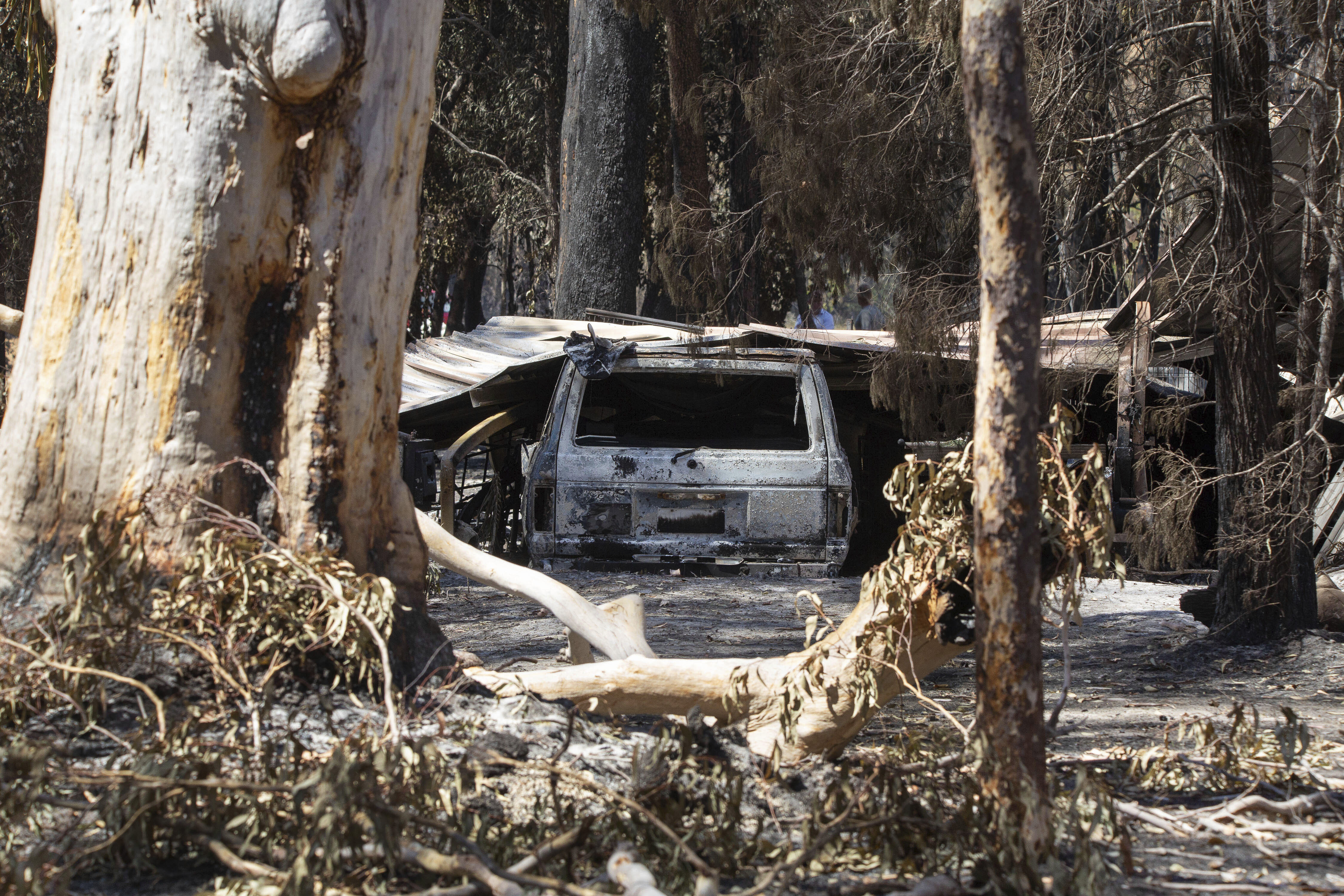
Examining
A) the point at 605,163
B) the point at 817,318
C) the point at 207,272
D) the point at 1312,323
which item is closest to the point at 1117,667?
the point at 1312,323

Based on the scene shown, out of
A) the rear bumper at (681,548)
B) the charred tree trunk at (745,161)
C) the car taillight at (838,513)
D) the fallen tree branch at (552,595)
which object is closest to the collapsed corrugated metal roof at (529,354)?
the car taillight at (838,513)

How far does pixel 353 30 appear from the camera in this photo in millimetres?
3170

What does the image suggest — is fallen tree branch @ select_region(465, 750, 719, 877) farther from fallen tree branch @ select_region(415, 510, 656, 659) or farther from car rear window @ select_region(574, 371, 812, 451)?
car rear window @ select_region(574, 371, 812, 451)

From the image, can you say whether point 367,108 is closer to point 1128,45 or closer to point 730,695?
point 730,695

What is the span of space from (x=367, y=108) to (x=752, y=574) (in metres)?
4.62

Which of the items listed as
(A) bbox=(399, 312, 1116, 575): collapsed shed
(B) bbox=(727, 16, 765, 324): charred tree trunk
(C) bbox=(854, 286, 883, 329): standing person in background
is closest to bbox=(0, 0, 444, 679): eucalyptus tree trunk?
(A) bbox=(399, 312, 1116, 575): collapsed shed

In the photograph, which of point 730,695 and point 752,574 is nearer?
point 730,695

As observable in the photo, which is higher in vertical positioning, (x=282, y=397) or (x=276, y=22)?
(x=276, y=22)

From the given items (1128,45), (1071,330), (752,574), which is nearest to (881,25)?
(1128,45)

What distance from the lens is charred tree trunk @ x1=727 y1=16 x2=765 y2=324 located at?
13.4m

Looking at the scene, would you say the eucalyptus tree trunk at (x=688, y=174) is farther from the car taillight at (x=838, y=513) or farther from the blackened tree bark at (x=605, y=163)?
the car taillight at (x=838, y=513)

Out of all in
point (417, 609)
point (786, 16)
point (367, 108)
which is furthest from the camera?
point (786, 16)

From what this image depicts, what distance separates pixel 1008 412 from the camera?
2459 millimetres

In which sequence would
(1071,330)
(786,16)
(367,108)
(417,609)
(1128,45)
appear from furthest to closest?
1. (786,16)
2. (1071,330)
3. (1128,45)
4. (417,609)
5. (367,108)
